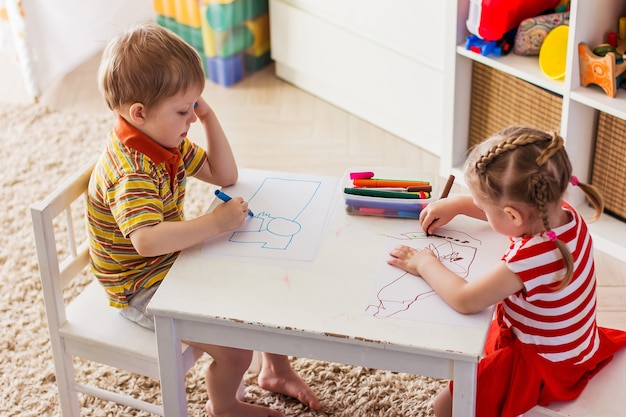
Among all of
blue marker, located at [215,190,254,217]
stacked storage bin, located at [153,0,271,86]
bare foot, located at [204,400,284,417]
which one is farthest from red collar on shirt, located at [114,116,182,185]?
stacked storage bin, located at [153,0,271,86]

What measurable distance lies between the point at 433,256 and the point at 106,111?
1.99m

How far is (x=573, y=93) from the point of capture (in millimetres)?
2248

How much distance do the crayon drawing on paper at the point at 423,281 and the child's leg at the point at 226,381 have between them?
1.28 feet

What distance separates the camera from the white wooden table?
4.16ft

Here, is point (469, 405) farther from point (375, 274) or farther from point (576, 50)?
point (576, 50)

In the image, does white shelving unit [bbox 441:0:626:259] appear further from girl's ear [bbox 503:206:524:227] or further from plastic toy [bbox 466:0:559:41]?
girl's ear [bbox 503:206:524:227]

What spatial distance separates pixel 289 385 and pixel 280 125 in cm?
130

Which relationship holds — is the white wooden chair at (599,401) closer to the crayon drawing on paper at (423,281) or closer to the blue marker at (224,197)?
the crayon drawing on paper at (423,281)

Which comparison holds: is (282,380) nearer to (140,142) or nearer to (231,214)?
(231,214)

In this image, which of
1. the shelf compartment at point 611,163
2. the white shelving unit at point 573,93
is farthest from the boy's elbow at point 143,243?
the shelf compartment at point 611,163

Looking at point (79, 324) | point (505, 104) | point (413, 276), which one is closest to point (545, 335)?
point (413, 276)

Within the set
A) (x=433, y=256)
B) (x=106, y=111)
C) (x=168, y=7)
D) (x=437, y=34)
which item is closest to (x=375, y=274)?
(x=433, y=256)

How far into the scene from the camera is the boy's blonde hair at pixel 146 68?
4.96ft

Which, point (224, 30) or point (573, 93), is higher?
point (573, 93)
